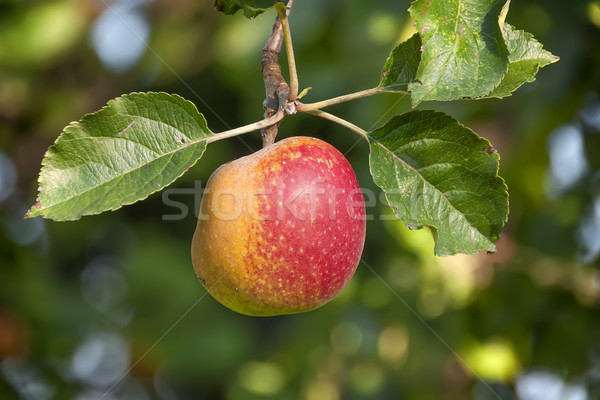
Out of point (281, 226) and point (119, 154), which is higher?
point (119, 154)

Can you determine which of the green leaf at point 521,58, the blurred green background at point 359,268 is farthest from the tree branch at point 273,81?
the blurred green background at point 359,268

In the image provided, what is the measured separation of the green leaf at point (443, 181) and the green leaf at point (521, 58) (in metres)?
0.09

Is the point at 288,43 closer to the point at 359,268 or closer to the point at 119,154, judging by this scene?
the point at 119,154

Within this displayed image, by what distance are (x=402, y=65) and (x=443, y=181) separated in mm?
181

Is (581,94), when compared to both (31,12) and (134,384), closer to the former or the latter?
(31,12)

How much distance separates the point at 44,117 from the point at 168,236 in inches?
28.7

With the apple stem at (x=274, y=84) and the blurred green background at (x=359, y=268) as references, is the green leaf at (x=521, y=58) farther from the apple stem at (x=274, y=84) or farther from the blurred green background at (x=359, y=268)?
the blurred green background at (x=359, y=268)

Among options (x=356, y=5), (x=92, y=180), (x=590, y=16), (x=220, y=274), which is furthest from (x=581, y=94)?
(x=92, y=180)

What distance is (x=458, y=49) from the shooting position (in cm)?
75

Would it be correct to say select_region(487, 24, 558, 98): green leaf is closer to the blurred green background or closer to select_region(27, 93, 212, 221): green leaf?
select_region(27, 93, 212, 221): green leaf

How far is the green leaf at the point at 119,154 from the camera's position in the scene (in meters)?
0.77

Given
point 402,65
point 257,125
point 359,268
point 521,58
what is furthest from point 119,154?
point 359,268

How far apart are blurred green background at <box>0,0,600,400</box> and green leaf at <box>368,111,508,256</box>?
810 mm

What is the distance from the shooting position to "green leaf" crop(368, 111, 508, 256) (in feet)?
2.69
